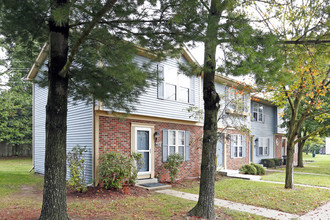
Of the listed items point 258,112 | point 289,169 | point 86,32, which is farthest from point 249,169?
point 86,32

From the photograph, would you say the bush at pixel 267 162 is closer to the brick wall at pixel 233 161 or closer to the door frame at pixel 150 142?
the brick wall at pixel 233 161

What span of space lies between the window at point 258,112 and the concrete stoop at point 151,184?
11.9 meters

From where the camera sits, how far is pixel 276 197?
8.88 meters

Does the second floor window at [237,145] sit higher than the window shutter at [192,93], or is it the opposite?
the window shutter at [192,93]

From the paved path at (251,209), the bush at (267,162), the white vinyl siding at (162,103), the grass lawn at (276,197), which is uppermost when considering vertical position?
the white vinyl siding at (162,103)

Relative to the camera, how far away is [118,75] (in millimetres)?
4984

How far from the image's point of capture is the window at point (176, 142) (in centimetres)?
1253

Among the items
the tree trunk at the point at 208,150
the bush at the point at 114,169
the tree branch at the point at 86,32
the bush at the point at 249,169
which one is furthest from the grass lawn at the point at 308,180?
the tree branch at the point at 86,32

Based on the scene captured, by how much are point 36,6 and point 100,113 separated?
468 cm

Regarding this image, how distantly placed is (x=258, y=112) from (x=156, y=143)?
12.0 metres

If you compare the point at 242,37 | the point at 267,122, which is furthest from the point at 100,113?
the point at 267,122

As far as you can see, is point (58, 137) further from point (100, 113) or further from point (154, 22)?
point (100, 113)

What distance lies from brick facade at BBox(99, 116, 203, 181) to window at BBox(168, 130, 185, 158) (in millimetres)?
252

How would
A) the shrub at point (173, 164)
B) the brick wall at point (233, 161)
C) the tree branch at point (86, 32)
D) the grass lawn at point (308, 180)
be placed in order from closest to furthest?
1. the tree branch at point (86, 32)
2. the shrub at point (173, 164)
3. the grass lawn at point (308, 180)
4. the brick wall at point (233, 161)
